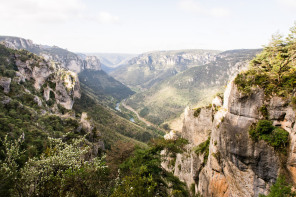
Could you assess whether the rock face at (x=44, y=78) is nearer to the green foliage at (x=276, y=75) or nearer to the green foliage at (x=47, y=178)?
the green foliage at (x=47, y=178)

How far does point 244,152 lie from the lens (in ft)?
60.6

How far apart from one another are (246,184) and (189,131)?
63.0 ft

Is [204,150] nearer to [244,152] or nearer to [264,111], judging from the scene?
[244,152]

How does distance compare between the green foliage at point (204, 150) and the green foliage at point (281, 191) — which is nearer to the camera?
the green foliage at point (281, 191)

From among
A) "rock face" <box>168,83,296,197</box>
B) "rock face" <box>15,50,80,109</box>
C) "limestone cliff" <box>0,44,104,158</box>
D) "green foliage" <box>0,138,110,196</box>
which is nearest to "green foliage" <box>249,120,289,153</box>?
"rock face" <box>168,83,296,197</box>

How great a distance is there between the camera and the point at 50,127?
35.8 m

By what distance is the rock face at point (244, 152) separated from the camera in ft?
54.3

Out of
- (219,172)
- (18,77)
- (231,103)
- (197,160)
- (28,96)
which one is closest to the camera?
(231,103)

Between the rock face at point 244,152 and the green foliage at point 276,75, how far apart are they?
0.79 m

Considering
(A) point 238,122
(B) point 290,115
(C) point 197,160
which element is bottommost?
(C) point 197,160

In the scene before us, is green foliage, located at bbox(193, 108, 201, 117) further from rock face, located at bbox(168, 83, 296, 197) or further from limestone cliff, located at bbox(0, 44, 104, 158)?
limestone cliff, located at bbox(0, 44, 104, 158)

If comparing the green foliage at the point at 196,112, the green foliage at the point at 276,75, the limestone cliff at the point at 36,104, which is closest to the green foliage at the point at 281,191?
the green foliage at the point at 276,75

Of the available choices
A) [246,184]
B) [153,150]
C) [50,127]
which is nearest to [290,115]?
[246,184]

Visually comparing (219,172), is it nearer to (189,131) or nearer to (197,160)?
(197,160)
